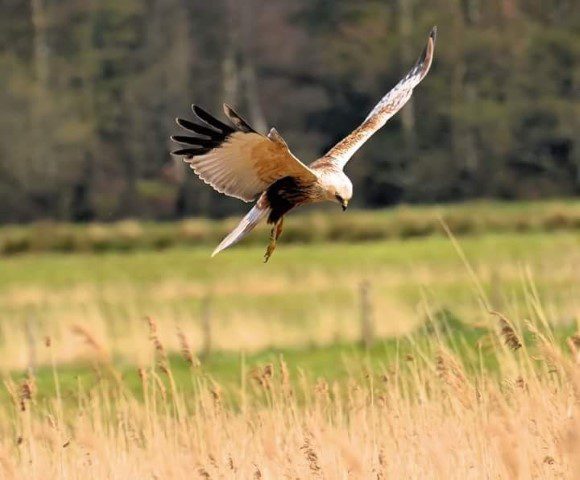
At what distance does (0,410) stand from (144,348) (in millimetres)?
6670

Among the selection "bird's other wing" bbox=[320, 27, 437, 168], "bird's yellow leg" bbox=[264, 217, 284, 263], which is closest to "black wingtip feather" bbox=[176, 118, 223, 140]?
"bird's yellow leg" bbox=[264, 217, 284, 263]

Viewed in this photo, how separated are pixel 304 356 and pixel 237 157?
735cm

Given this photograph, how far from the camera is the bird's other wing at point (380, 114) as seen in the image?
31.3 ft

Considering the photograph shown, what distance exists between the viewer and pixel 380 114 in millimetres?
10195

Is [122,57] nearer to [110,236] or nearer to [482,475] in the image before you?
[110,236]

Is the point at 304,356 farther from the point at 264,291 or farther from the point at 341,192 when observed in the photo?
the point at 264,291

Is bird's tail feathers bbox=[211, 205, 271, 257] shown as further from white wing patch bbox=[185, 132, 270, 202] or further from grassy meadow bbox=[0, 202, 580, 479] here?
grassy meadow bbox=[0, 202, 580, 479]

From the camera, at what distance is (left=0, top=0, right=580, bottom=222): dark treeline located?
41.7 meters

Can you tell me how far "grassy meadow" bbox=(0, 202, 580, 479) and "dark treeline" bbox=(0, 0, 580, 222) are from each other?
16.6 feet

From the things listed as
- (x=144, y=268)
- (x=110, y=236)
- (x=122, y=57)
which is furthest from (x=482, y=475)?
(x=122, y=57)

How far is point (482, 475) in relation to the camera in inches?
271

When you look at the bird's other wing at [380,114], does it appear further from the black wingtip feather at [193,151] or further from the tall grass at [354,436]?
the tall grass at [354,436]

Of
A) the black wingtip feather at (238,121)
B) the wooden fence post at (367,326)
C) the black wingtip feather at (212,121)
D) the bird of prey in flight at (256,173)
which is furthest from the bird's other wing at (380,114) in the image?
the wooden fence post at (367,326)

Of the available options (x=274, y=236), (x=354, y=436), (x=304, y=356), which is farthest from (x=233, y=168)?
(x=304, y=356)
